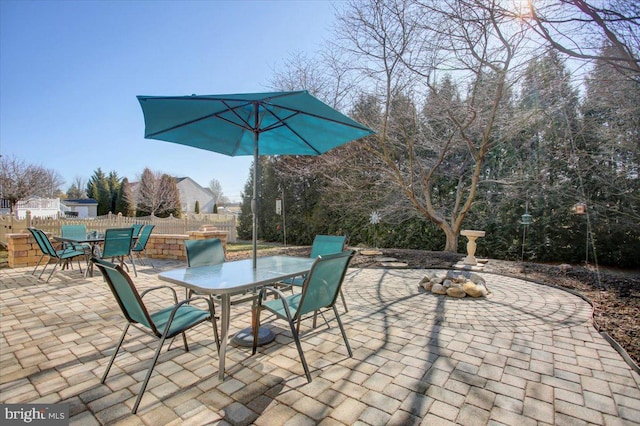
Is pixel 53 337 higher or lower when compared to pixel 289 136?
lower

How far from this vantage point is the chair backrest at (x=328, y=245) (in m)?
3.67

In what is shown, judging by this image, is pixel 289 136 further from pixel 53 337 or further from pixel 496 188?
pixel 496 188

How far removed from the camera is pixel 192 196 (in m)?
33.3

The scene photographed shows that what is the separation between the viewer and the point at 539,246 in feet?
26.8

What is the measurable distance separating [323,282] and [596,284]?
5.02 metres

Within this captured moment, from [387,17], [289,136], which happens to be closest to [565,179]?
[387,17]

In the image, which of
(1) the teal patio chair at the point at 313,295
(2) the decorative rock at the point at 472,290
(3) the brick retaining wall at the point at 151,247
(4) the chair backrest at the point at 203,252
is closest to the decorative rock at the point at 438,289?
(2) the decorative rock at the point at 472,290

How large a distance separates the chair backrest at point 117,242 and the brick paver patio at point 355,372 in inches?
53.0

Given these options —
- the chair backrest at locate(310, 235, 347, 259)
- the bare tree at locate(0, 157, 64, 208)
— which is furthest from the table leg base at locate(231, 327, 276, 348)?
the bare tree at locate(0, 157, 64, 208)

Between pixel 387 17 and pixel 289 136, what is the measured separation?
191 inches

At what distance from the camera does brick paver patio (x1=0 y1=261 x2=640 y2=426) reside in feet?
5.72

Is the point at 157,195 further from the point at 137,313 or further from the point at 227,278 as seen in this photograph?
the point at 137,313

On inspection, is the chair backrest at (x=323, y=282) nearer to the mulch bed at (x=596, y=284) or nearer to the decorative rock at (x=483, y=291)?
the mulch bed at (x=596, y=284)

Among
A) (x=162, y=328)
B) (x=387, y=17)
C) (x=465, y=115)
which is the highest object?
(x=387, y=17)
